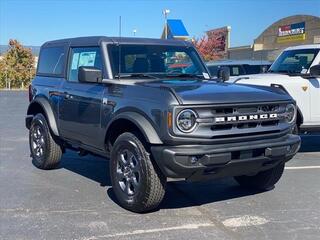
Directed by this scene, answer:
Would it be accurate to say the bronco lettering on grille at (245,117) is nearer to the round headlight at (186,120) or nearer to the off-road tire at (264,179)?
the round headlight at (186,120)

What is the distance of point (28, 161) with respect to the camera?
27.6ft

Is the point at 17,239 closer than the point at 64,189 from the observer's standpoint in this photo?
Yes

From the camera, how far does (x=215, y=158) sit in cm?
489

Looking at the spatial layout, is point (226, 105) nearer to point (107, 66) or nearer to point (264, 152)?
point (264, 152)

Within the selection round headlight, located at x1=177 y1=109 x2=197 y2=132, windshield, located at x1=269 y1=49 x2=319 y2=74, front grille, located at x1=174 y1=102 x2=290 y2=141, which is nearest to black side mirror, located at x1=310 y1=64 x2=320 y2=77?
→ windshield, located at x1=269 y1=49 x2=319 y2=74

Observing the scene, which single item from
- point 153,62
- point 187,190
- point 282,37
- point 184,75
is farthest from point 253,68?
point 282,37

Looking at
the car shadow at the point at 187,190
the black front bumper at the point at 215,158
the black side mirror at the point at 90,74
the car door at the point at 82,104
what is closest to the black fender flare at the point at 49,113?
the car door at the point at 82,104

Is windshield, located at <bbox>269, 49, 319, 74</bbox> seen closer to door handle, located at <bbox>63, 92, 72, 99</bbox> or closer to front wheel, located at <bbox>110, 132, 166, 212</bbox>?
door handle, located at <bbox>63, 92, 72, 99</bbox>

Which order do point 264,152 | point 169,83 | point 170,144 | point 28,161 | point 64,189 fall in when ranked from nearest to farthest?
1. point 170,144
2. point 264,152
3. point 169,83
4. point 64,189
5. point 28,161

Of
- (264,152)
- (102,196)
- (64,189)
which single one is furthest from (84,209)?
(264,152)

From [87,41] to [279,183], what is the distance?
10.7 feet

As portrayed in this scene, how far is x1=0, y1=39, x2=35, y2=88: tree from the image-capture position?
123 feet

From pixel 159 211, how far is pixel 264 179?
1561mm

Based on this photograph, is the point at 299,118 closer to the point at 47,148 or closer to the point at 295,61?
the point at 295,61
